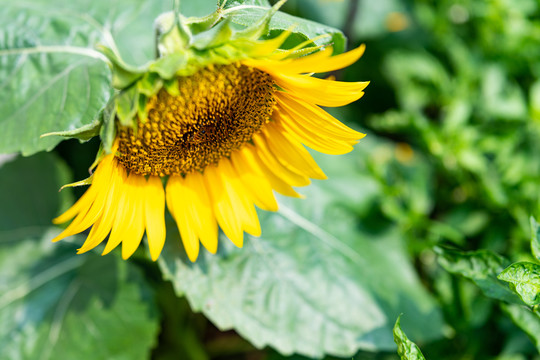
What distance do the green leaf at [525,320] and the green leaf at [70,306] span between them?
2.63 feet

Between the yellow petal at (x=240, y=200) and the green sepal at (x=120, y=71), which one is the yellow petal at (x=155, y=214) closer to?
the yellow petal at (x=240, y=200)

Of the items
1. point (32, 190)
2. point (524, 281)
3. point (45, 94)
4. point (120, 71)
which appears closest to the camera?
point (120, 71)

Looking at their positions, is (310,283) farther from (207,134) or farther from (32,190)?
A: (32,190)

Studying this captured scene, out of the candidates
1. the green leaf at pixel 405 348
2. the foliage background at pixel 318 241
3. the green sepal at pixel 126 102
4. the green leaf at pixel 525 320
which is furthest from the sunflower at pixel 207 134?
the green leaf at pixel 525 320

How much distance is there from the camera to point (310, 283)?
3.82ft

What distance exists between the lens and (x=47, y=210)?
1.35 metres

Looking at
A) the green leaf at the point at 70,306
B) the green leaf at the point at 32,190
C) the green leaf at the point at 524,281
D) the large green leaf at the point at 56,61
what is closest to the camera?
the green leaf at the point at 524,281

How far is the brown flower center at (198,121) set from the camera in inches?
31.5

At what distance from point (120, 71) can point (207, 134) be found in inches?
9.0

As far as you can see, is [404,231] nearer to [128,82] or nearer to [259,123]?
[259,123]

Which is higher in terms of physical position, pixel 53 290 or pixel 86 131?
pixel 86 131

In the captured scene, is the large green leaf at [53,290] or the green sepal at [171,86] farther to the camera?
the large green leaf at [53,290]

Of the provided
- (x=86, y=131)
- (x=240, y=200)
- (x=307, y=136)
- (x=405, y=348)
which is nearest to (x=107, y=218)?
(x=86, y=131)

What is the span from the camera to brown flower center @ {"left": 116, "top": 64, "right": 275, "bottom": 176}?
0.80m
